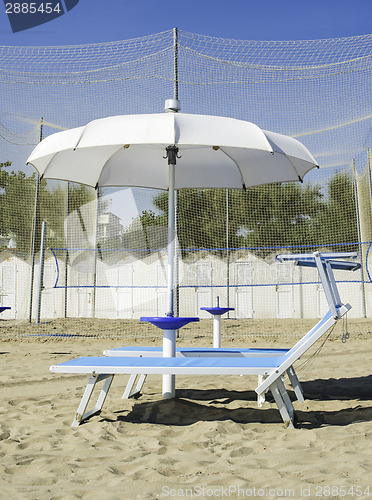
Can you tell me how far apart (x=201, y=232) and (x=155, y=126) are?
12.4 meters

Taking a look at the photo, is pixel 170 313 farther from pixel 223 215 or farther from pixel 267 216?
pixel 267 216

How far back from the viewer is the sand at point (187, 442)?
7.68 feet

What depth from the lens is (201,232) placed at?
1589cm

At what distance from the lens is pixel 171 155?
175 inches

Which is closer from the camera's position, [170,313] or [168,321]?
[168,321]

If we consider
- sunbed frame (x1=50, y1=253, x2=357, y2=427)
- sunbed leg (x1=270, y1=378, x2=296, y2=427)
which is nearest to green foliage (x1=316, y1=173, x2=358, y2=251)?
sunbed frame (x1=50, y1=253, x2=357, y2=427)

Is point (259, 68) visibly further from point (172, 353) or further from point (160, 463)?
point (160, 463)

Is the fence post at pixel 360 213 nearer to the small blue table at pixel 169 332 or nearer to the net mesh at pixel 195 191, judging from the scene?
the net mesh at pixel 195 191

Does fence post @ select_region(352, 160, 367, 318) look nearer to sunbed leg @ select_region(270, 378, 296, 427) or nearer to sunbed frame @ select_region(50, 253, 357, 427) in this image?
sunbed frame @ select_region(50, 253, 357, 427)

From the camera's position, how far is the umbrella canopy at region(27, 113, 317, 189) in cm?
350

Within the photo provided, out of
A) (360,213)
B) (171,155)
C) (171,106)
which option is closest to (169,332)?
(171,155)

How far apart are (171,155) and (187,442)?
2.43 metres

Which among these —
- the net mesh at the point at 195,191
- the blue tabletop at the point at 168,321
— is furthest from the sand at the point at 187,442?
the net mesh at the point at 195,191

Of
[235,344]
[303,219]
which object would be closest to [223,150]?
[235,344]
